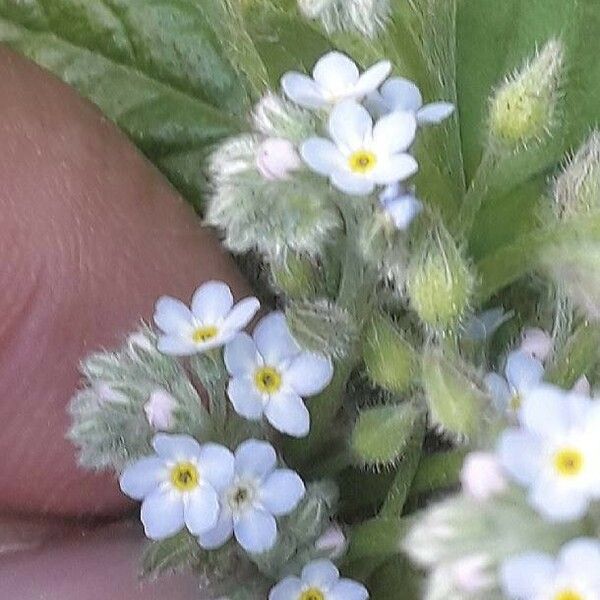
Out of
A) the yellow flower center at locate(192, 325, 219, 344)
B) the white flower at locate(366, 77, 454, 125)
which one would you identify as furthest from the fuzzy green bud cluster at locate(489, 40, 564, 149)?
the yellow flower center at locate(192, 325, 219, 344)

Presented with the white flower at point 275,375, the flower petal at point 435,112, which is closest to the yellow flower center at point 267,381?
the white flower at point 275,375

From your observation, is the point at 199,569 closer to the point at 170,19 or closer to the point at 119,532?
the point at 119,532

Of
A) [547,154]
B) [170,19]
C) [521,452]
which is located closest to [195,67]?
[170,19]

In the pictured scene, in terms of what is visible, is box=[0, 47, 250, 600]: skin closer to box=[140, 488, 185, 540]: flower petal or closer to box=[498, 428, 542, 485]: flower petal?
box=[140, 488, 185, 540]: flower petal

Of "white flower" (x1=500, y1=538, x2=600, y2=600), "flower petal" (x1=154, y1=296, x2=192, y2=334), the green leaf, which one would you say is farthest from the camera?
the green leaf

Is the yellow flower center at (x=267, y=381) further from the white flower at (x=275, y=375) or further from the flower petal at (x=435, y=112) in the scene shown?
the flower petal at (x=435, y=112)

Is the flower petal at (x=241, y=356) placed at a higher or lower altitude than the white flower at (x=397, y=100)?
lower

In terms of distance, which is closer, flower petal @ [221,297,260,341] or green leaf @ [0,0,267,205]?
flower petal @ [221,297,260,341]

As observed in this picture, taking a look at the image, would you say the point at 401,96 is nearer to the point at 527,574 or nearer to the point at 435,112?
the point at 435,112
